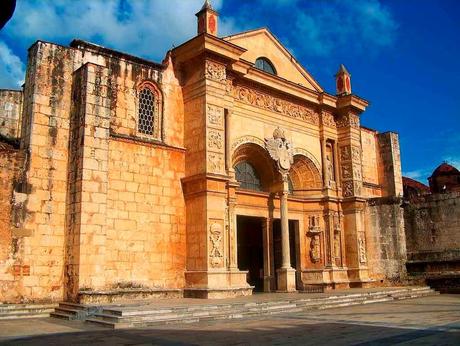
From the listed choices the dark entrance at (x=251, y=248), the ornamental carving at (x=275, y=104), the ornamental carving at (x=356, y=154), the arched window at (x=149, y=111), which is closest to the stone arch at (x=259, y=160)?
the ornamental carving at (x=275, y=104)

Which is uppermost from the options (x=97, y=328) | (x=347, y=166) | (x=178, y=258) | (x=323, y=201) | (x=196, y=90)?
(x=196, y=90)

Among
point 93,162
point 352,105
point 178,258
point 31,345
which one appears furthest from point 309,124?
point 31,345

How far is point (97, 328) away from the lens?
10.7 metres

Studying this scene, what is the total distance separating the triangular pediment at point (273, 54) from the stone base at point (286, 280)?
843 centimetres

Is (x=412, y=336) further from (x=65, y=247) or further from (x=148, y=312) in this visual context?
(x=65, y=247)

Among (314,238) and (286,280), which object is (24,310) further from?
(314,238)

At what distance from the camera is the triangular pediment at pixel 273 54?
2025 cm

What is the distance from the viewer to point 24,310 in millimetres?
12820

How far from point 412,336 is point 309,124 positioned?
14.6 m

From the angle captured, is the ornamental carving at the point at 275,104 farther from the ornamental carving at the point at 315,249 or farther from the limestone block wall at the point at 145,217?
the ornamental carving at the point at 315,249


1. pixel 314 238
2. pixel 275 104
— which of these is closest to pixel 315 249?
pixel 314 238

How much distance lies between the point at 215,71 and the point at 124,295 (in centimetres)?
828

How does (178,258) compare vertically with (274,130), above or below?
below

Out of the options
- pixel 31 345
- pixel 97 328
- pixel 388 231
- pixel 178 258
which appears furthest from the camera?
pixel 388 231
